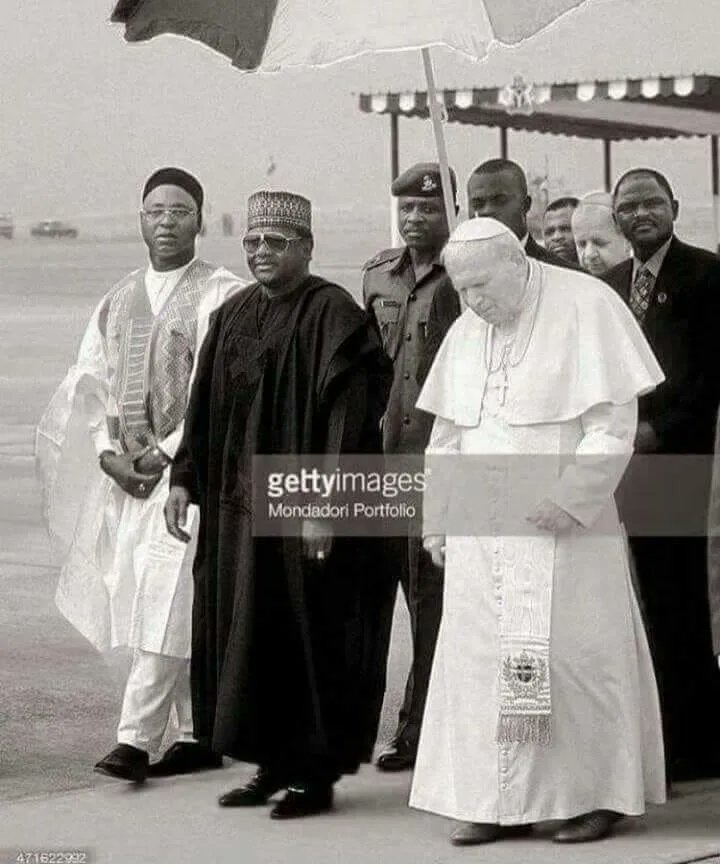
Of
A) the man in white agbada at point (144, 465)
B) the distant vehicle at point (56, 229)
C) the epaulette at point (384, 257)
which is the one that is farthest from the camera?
the distant vehicle at point (56, 229)

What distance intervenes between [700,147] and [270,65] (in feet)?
6.96

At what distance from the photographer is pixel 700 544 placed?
7.13 metres

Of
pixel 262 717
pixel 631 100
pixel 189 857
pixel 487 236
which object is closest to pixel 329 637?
pixel 262 717

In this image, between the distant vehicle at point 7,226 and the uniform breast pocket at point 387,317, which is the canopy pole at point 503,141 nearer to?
the uniform breast pocket at point 387,317

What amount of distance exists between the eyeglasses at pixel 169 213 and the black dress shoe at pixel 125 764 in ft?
5.24

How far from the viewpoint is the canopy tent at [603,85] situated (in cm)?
768

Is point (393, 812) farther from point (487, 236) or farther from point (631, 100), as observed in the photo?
point (631, 100)

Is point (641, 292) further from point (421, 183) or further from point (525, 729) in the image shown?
point (525, 729)

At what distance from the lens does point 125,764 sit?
22.8 ft

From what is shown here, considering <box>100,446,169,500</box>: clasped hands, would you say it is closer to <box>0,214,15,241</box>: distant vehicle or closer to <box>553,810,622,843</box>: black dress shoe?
<box>0,214,15,241</box>: distant vehicle

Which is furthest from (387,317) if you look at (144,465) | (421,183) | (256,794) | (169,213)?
(256,794)

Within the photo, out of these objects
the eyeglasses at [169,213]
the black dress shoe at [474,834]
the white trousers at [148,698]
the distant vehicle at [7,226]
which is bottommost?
the black dress shoe at [474,834]

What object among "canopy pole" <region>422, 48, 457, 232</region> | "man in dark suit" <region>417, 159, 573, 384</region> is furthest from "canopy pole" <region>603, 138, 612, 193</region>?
"canopy pole" <region>422, 48, 457, 232</region>

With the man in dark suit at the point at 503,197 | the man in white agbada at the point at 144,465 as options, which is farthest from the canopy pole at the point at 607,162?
the man in white agbada at the point at 144,465
